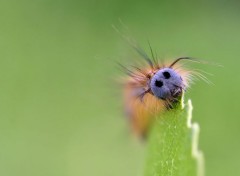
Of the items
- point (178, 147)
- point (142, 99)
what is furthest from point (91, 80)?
point (178, 147)

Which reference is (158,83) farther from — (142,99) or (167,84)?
(142,99)

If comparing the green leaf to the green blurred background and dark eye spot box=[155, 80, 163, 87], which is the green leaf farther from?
the green blurred background

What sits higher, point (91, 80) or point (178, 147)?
point (91, 80)

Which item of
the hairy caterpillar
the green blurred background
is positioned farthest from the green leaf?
the green blurred background

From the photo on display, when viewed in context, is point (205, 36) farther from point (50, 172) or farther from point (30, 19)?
point (50, 172)

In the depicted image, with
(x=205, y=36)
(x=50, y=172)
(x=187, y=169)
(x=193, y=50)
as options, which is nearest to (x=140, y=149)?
(x=50, y=172)

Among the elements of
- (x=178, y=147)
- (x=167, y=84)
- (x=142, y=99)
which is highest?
(x=142, y=99)
